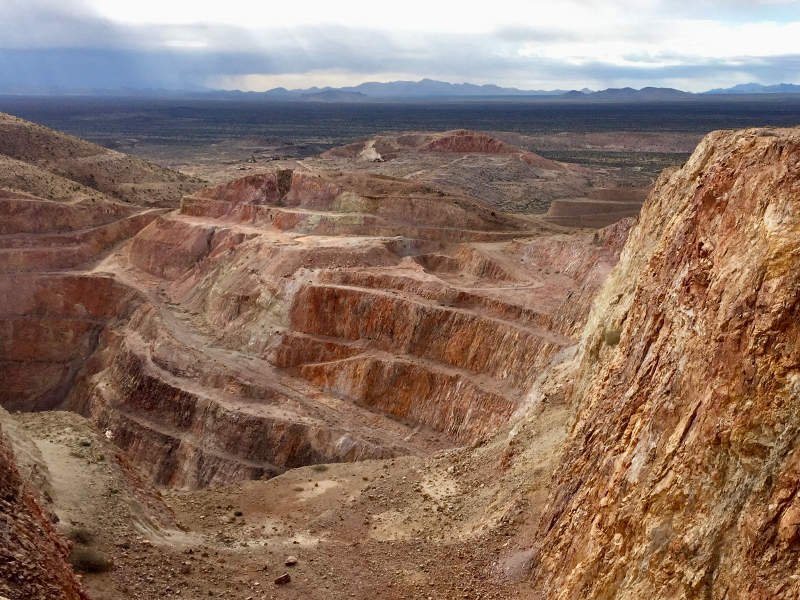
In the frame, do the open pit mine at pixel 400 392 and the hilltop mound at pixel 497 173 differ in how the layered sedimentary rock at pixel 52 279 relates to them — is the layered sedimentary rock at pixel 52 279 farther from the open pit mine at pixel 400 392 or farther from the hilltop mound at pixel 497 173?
the hilltop mound at pixel 497 173

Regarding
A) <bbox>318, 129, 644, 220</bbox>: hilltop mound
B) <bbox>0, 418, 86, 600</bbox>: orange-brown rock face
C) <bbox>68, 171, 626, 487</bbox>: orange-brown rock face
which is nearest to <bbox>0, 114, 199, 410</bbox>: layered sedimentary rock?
<bbox>68, 171, 626, 487</bbox>: orange-brown rock face

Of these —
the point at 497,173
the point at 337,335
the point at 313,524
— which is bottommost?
the point at 313,524

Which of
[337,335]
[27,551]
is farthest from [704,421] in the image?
[337,335]

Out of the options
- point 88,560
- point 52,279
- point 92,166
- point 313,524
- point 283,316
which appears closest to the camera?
point 88,560

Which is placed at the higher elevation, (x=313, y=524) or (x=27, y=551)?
(x=27, y=551)

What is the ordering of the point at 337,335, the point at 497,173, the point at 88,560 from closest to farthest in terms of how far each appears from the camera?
the point at 88,560
the point at 337,335
the point at 497,173

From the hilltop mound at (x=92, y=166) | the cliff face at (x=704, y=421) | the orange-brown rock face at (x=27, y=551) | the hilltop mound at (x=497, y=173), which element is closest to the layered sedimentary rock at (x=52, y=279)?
the hilltop mound at (x=92, y=166)

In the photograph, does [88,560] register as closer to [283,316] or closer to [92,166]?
[283,316]

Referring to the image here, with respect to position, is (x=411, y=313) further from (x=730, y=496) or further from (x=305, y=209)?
(x=730, y=496)
